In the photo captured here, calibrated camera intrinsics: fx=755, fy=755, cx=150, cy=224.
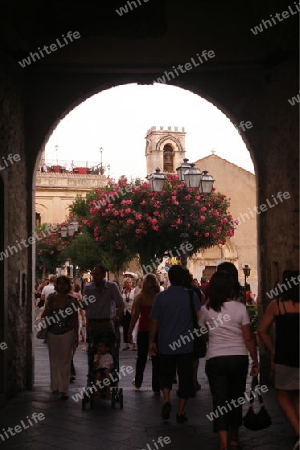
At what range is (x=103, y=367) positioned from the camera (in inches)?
355

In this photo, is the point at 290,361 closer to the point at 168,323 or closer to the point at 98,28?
the point at 168,323

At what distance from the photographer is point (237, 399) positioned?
6.41 meters

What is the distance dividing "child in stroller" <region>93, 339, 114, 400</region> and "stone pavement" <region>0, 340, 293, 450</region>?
0.22m

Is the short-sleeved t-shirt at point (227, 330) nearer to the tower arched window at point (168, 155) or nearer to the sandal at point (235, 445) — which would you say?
the sandal at point (235, 445)

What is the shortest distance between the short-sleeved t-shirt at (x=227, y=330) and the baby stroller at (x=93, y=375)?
2545mm

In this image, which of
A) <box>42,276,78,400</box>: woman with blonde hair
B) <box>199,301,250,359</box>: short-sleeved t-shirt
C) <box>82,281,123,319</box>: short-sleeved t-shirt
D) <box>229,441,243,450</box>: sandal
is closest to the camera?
<box>199,301,250,359</box>: short-sleeved t-shirt

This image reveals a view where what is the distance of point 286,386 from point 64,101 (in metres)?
6.43

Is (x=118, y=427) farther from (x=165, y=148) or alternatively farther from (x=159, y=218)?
Result: (x=165, y=148)

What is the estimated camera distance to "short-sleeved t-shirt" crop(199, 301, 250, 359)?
6.38 metres

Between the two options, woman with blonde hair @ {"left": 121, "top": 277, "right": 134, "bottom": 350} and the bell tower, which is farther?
the bell tower

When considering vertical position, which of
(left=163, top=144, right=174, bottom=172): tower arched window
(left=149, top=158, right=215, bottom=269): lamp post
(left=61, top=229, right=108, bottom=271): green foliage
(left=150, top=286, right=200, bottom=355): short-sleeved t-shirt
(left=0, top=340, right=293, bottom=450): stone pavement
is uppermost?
(left=163, top=144, right=174, bottom=172): tower arched window

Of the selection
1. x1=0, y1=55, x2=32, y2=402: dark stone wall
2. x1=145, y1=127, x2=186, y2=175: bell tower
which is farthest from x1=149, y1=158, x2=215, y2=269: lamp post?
x1=145, y1=127, x2=186, y2=175: bell tower

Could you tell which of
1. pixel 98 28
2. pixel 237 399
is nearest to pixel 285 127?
pixel 98 28

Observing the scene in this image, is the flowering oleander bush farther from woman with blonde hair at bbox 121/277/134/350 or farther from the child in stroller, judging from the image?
the child in stroller
